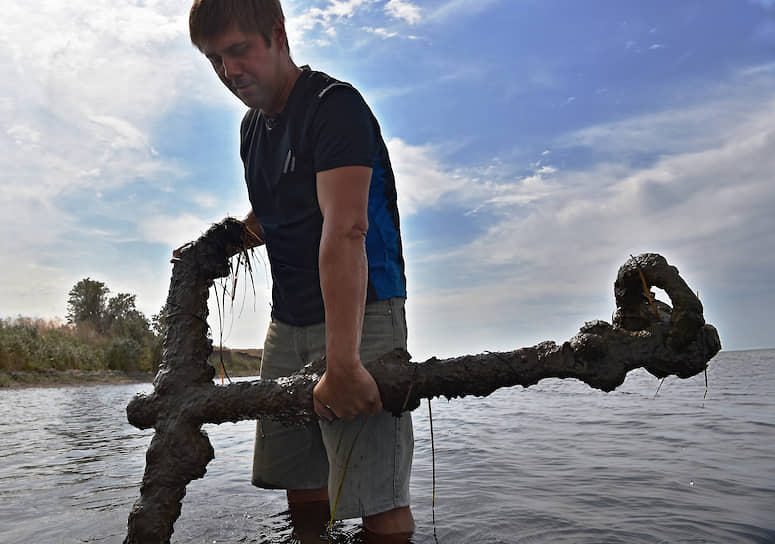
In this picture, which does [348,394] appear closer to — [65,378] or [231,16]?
[231,16]

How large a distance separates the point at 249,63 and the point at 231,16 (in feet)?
0.69

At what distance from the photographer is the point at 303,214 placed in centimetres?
252

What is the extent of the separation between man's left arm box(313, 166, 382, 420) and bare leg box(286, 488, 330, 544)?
1237 millimetres

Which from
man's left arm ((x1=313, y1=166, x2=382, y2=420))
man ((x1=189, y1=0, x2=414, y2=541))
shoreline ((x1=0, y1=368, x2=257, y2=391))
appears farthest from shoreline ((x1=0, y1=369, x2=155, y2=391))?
man's left arm ((x1=313, y1=166, x2=382, y2=420))

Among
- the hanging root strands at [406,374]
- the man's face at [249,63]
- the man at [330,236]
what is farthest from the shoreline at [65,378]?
the man's face at [249,63]

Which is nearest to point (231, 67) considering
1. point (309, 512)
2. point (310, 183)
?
point (310, 183)

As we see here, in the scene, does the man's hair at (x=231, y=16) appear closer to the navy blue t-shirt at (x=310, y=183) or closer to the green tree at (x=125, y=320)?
the navy blue t-shirt at (x=310, y=183)

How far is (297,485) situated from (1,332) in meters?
20.5

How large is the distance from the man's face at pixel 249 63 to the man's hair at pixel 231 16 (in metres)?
0.03

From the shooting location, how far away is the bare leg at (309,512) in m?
3.03

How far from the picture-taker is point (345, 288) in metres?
1.96

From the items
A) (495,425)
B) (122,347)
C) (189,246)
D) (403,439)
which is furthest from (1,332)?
(403,439)

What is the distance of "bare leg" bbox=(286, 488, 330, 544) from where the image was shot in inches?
119

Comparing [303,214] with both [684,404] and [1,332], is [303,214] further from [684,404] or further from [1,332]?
[1,332]
